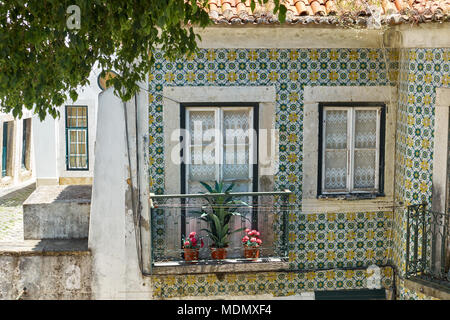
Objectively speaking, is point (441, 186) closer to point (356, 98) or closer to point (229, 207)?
point (356, 98)

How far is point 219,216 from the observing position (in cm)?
957

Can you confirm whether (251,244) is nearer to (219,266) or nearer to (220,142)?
(219,266)

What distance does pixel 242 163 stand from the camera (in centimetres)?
988

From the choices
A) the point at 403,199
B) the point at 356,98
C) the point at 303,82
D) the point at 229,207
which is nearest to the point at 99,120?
the point at 229,207

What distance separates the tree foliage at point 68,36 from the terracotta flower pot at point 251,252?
3442 mm

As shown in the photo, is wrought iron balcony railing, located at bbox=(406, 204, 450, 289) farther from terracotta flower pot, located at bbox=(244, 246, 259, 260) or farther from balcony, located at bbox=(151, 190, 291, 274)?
terracotta flower pot, located at bbox=(244, 246, 259, 260)

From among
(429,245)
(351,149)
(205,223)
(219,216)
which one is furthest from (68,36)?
(429,245)

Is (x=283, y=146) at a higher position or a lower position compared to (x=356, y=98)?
lower

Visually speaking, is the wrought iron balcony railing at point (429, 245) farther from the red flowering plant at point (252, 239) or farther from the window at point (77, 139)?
the window at point (77, 139)

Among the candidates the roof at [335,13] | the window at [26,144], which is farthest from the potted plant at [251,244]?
the window at [26,144]

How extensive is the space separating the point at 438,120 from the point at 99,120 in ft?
13.9

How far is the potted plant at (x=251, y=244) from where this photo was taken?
31.7 feet

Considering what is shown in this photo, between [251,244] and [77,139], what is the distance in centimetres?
1068

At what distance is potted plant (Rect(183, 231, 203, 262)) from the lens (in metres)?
9.59
